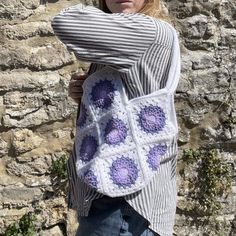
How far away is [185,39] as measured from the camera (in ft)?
12.0

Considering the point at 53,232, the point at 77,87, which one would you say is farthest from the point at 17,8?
the point at 77,87

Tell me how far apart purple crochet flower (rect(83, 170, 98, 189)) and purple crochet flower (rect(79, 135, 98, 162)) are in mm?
49

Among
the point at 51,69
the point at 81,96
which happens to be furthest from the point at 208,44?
the point at 81,96

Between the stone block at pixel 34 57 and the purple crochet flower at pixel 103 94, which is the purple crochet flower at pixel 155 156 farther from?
the stone block at pixel 34 57

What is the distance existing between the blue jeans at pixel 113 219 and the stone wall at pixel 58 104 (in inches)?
64.7

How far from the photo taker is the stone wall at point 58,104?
11.0 ft

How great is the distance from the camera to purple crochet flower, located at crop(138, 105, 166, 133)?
5.84 feet

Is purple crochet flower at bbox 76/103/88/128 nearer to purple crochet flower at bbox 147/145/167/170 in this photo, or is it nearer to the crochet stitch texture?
the crochet stitch texture

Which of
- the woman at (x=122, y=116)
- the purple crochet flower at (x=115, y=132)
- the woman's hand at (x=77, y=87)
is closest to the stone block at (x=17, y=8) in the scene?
the woman's hand at (x=77, y=87)

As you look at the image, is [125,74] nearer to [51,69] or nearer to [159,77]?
[159,77]

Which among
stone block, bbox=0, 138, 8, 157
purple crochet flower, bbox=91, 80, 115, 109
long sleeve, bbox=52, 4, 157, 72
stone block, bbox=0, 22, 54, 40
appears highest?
long sleeve, bbox=52, 4, 157, 72

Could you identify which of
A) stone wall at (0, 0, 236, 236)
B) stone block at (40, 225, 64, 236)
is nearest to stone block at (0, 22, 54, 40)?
stone wall at (0, 0, 236, 236)

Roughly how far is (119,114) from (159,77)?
0.57 ft

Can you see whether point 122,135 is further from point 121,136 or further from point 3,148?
point 3,148
